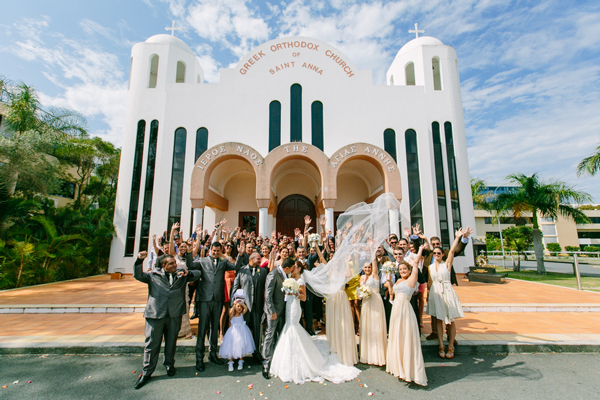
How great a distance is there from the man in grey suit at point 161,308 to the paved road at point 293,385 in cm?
30

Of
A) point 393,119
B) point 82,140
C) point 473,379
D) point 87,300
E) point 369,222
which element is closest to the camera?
point 473,379

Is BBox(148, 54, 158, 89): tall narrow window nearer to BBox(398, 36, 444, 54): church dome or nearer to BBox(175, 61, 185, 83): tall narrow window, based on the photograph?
BBox(175, 61, 185, 83): tall narrow window

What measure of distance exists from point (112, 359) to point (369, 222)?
5193 mm

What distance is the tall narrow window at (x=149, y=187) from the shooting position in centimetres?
1480

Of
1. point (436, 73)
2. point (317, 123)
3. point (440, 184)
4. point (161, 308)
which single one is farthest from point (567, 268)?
point (161, 308)

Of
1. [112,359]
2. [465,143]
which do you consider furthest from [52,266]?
[465,143]

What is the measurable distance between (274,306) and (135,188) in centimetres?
1389

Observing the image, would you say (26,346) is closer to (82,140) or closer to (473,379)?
(473,379)

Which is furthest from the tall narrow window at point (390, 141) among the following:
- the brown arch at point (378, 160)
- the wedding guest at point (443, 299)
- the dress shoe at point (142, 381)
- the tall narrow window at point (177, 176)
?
the dress shoe at point (142, 381)

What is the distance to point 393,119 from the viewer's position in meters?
15.8

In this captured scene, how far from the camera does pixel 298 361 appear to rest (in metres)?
4.24

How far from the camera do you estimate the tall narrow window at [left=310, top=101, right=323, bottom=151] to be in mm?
15709

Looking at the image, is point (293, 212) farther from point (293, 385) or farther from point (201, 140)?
point (293, 385)

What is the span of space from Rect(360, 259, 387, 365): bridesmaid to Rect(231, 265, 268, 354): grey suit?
1.71 meters
